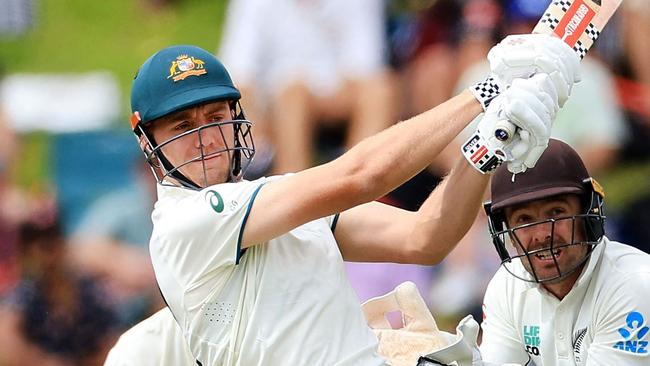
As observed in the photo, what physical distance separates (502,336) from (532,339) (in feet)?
0.49

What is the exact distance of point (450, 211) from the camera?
3953 mm

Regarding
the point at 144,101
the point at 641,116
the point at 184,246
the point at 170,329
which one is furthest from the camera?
the point at 641,116

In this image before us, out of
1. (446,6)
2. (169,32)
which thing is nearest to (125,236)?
(169,32)

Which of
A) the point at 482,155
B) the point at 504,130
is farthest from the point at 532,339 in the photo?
the point at 504,130

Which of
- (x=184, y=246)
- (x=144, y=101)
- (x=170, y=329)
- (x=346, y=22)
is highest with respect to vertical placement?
(x=346, y=22)

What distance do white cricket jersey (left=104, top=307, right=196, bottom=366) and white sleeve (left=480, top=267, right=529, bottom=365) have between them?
3.62 ft

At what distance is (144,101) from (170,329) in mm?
1121

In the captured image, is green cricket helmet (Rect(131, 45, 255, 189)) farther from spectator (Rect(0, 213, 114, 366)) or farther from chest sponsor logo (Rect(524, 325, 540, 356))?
spectator (Rect(0, 213, 114, 366))

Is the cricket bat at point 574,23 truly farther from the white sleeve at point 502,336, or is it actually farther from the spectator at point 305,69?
the spectator at point 305,69

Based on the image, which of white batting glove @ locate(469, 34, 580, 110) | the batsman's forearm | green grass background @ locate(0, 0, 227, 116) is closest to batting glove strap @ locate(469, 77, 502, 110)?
white batting glove @ locate(469, 34, 580, 110)

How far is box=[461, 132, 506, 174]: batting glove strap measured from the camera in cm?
364

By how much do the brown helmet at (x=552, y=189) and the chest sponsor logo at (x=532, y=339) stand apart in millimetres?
205

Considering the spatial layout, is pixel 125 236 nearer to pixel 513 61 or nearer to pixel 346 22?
pixel 346 22

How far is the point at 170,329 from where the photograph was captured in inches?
192
